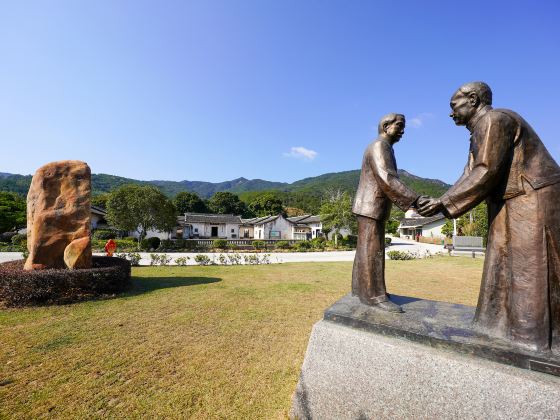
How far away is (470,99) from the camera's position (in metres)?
2.59

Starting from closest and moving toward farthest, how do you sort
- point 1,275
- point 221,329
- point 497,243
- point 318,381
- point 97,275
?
point 497,243 → point 318,381 → point 221,329 → point 1,275 → point 97,275

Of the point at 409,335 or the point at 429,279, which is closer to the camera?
the point at 409,335

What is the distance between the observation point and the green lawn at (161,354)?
3312 mm

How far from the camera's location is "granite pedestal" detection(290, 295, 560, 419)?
203 centimetres

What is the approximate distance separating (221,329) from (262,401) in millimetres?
2523

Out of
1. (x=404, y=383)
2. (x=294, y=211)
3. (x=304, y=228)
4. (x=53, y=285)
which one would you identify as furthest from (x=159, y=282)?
(x=294, y=211)

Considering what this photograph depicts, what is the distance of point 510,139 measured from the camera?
2.32 meters

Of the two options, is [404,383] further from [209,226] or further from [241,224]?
[241,224]

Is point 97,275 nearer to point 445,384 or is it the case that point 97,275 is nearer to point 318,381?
point 318,381

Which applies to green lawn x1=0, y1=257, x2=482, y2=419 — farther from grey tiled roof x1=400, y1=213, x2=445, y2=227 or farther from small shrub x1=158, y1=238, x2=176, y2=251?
grey tiled roof x1=400, y1=213, x2=445, y2=227

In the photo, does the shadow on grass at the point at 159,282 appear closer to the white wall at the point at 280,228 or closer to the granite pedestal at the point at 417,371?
the granite pedestal at the point at 417,371

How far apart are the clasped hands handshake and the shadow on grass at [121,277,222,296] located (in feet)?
28.8

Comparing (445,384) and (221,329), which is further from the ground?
(445,384)

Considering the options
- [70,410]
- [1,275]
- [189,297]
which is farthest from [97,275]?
[70,410]
